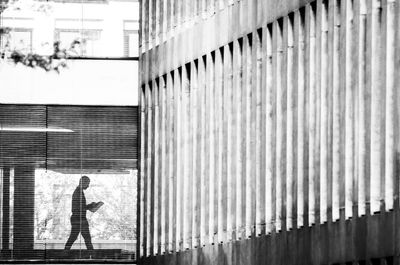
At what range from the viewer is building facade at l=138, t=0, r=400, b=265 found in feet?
102

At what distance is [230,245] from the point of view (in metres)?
40.7

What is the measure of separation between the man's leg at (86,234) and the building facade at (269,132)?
1535mm

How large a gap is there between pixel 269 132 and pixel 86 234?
10.4 m

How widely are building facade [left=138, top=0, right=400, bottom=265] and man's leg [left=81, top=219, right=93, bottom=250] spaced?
154 centimetres

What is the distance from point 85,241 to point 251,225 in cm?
844

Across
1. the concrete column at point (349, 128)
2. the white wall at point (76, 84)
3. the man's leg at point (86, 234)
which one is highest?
the white wall at point (76, 84)

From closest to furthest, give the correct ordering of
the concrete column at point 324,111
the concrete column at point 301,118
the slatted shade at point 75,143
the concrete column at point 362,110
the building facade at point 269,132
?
the building facade at point 269,132 < the concrete column at point 362,110 < the concrete column at point 324,111 < the concrete column at point 301,118 < the slatted shade at point 75,143

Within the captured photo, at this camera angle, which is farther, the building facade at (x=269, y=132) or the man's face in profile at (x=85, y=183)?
the man's face in profile at (x=85, y=183)

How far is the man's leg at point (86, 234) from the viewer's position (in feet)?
152

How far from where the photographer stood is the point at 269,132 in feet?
123

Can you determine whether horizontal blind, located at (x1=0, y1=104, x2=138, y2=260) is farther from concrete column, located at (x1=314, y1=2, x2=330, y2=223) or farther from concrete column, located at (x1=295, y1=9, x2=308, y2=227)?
concrete column, located at (x1=314, y1=2, x2=330, y2=223)

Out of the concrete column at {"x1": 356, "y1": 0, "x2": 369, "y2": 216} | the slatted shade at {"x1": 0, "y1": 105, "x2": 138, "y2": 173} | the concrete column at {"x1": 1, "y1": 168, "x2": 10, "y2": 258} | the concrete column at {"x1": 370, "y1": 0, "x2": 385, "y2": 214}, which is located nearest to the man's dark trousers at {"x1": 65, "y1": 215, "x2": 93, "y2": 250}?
the slatted shade at {"x1": 0, "y1": 105, "x2": 138, "y2": 173}

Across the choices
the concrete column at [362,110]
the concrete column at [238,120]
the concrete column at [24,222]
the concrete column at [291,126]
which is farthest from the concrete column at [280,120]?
the concrete column at [24,222]

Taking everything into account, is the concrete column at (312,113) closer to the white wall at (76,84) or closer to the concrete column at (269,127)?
the concrete column at (269,127)
